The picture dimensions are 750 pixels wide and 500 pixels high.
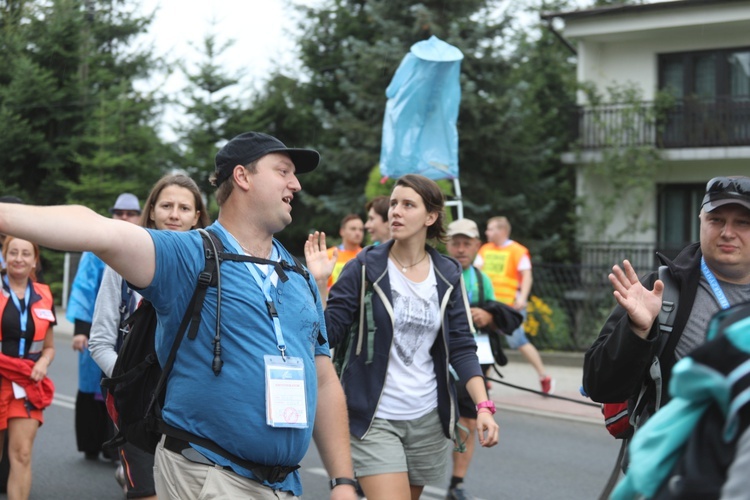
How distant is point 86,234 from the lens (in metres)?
2.71

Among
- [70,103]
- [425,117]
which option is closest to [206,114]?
[70,103]

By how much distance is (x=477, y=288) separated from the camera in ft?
24.5

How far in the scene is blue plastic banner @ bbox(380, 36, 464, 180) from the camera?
38.0 feet

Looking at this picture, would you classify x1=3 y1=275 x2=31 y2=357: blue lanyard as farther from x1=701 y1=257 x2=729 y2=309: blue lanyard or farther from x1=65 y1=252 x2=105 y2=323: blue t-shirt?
x1=701 y1=257 x2=729 y2=309: blue lanyard

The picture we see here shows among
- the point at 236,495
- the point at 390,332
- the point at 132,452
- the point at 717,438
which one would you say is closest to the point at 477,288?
the point at 390,332

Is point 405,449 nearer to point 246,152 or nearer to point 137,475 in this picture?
point 137,475

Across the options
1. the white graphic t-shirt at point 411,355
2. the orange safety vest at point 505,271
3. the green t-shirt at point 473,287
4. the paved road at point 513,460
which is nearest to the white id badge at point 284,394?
the white graphic t-shirt at point 411,355

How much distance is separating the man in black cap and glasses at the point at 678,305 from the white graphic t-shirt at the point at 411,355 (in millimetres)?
1343

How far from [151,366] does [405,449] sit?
5.71 ft

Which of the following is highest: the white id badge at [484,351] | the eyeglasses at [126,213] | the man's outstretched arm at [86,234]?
the eyeglasses at [126,213]

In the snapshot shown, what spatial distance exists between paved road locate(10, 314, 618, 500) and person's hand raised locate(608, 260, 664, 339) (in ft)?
11.3

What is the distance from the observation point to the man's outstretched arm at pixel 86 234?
2520 mm

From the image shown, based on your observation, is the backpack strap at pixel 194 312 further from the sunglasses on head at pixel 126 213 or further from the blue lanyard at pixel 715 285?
the sunglasses on head at pixel 126 213

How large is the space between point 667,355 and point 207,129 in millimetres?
22718
